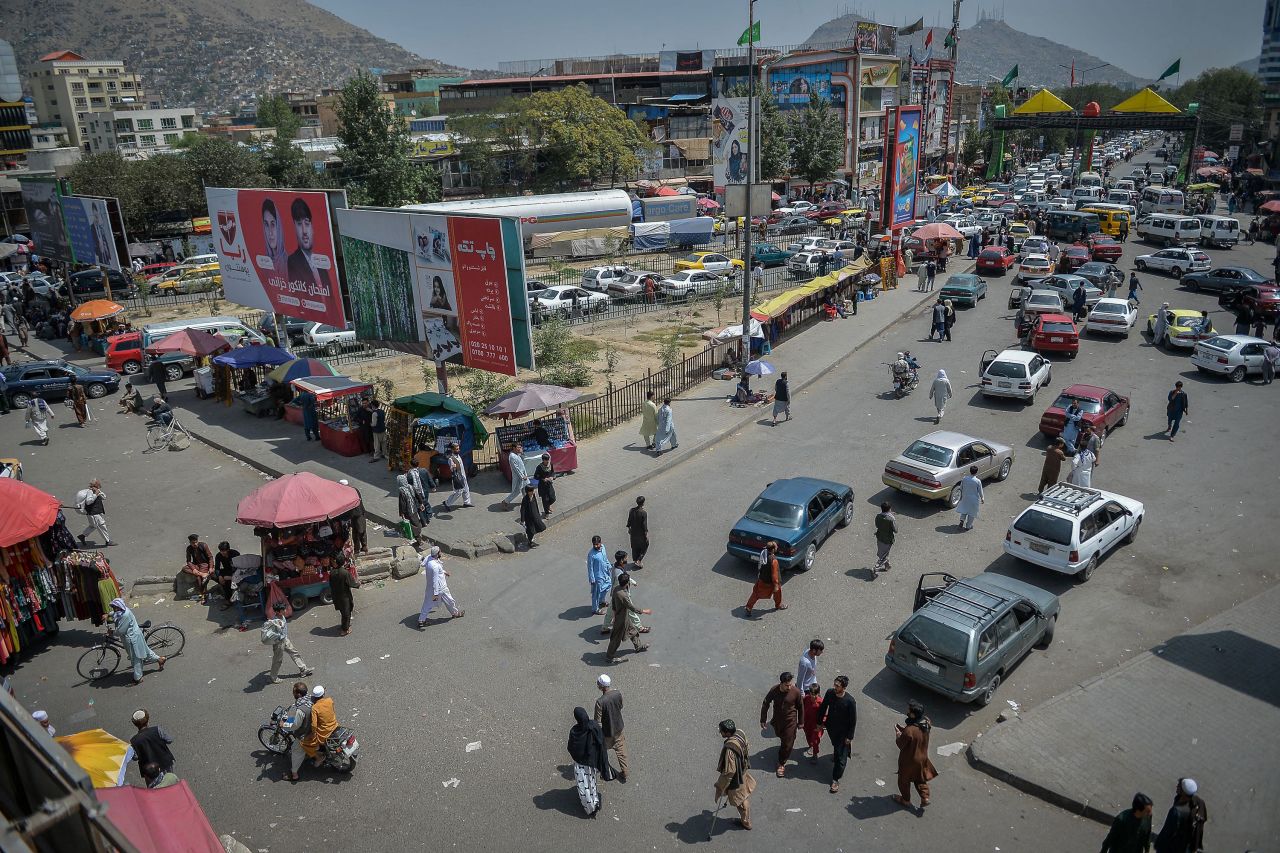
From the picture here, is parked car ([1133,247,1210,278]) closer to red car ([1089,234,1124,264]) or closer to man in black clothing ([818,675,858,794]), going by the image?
red car ([1089,234,1124,264])

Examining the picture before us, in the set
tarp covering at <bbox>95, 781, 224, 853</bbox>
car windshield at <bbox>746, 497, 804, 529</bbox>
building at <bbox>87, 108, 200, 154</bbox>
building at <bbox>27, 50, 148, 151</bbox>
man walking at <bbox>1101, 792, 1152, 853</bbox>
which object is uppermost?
building at <bbox>27, 50, 148, 151</bbox>

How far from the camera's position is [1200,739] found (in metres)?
10.6

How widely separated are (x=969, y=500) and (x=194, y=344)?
23.3m

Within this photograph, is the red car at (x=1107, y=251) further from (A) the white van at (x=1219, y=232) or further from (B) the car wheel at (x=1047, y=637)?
(B) the car wheel at (x=1047, y=637)

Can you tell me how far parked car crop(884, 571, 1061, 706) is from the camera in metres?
11.1

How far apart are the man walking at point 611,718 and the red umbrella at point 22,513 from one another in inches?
355

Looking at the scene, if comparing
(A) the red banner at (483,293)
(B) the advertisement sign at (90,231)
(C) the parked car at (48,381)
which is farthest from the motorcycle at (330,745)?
(B) the advertisement sign at (90,231)

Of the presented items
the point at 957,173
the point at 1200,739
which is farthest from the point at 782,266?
the point at 957,173

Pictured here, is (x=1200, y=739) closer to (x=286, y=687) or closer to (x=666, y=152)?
(x=286, y=687)

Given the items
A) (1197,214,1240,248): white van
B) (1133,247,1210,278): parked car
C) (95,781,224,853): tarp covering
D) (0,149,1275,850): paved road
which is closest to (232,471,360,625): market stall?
(0,149,1275,850): paved road

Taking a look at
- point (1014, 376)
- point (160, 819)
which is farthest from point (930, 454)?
point (160, 819)

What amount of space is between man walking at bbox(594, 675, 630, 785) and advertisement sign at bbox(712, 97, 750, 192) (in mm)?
42576

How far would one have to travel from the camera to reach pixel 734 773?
9.02 meters

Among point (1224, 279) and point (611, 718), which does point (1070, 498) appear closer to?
point (611, 718)
